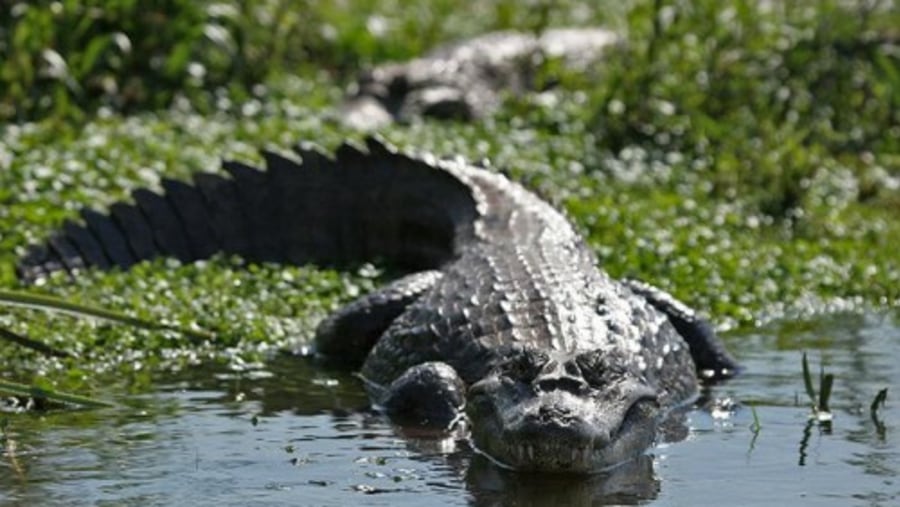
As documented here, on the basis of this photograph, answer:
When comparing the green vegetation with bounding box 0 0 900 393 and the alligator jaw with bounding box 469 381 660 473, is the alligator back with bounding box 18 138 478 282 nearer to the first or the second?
the green vegetation with bounding box 0 0 900 393

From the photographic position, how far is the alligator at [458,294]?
6273mm

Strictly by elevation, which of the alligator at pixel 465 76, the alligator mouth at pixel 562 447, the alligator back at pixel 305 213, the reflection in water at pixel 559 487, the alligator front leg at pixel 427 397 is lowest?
the reflection in water at pixel 559 487

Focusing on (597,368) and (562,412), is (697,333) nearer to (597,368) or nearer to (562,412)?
(597,368)

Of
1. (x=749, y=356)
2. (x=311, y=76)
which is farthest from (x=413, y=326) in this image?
(x=311, y=76)

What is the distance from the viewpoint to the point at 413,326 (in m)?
7.56

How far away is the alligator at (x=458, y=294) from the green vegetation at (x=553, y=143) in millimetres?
232

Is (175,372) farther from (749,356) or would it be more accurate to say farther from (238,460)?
(749,356)

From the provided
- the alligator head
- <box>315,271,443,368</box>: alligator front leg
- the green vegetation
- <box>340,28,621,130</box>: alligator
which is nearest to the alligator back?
the green vegetation

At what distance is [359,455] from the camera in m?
6.35

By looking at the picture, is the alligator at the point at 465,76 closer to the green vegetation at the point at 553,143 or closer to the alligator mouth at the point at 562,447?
the green vegetation at the point at 553,143

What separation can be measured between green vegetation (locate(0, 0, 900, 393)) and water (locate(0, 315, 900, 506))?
0.80 metres

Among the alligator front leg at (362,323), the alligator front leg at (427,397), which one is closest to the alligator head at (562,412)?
the alligator front leg at (427,397)

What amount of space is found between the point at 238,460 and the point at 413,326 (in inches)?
58.3

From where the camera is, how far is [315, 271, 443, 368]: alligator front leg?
321 inches
